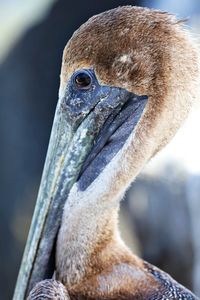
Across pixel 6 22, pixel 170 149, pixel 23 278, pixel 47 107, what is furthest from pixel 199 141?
pixel 6 22

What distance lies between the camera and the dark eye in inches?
108

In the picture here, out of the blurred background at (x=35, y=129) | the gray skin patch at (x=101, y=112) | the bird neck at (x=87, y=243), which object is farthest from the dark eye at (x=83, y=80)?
the blurred background at (x=35, y=129)

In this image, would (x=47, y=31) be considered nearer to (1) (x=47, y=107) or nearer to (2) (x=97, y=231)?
(1) (x=47, y=107)

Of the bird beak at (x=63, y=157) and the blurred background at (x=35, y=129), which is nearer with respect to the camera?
the bird beak at (x=63, y=157)

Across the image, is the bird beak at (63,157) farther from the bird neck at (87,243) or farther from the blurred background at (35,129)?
the blurred background at (35,129)

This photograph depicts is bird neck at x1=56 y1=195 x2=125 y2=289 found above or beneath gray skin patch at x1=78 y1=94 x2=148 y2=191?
beneath

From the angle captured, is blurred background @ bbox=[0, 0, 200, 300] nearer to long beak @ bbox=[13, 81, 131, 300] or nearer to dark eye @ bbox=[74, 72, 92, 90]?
long beak @ bbox=[13, 81, 131, 300]

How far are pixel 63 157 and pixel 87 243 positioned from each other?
29 cm

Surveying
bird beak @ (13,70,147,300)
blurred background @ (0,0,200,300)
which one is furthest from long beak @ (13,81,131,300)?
blurred background @ (0,0,200,300)

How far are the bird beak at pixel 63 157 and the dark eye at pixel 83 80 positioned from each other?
32mm

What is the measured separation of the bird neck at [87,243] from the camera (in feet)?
9.03

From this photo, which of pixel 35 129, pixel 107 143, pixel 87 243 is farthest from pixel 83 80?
pixel 35 129

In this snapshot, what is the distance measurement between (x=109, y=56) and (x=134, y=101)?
0.59 feet

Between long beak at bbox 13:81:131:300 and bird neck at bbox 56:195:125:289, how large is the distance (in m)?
0.08
